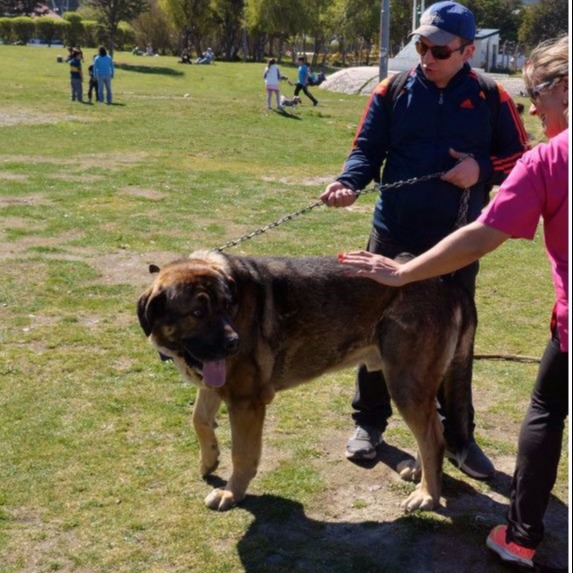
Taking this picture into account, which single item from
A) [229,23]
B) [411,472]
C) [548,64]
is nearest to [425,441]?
[411,472]

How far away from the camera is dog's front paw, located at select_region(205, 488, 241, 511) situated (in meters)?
4.55

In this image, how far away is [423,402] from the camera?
14.8ft

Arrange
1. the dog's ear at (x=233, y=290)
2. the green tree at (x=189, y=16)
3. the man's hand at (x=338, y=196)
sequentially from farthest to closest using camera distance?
the green tree at (x=189, y=16)
the man's hand at (x=338, y=196)
the dog's ear at (x=233, y=290)

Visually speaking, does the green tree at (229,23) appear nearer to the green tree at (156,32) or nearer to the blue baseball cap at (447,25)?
the green tree at (156,32)

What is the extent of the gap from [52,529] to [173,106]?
28.1 metres

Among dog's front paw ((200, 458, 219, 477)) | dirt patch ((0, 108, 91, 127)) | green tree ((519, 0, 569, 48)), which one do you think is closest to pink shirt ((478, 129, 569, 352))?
dog's front paw ((200, 458, 219, 477))

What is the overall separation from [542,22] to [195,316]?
3348 inches

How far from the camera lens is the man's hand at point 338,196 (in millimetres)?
4848

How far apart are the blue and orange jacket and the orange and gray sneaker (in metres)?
1.68

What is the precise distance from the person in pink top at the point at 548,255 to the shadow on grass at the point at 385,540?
242 millimetres

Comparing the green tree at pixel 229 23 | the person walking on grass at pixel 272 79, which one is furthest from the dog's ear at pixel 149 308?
the green tree at pixel 229 23

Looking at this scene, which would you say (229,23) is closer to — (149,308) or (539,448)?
(149,308)

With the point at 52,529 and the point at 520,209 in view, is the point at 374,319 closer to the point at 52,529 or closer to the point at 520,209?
the point at 520,209

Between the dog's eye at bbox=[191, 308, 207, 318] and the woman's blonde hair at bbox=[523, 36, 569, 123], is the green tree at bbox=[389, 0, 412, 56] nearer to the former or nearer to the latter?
the woman's blonde hair at bbox=[523, 36, 569, 123]
